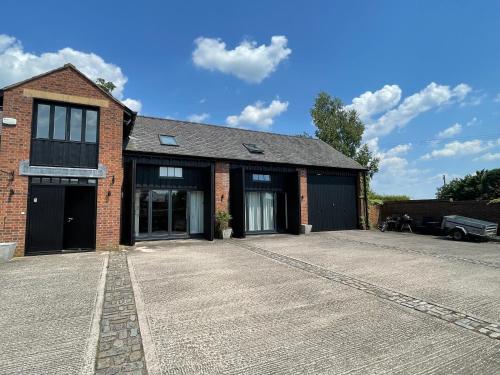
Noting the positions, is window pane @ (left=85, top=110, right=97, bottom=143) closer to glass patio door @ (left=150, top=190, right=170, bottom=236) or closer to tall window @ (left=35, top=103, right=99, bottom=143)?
tall window @ (left=35, top=103, right=99, bottom=143)

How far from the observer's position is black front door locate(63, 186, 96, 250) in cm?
1027

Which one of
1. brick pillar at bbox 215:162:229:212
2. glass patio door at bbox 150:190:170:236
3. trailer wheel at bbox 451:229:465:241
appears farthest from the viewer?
brick pillar at bbox 215:162:229:212

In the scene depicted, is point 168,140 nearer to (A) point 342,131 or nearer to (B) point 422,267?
(B) point 422,267

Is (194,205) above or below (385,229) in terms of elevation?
above

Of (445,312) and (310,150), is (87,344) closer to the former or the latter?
(445,312)

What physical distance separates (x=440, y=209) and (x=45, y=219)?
1849 centimetres

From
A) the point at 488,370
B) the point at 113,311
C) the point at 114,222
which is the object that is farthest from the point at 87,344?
the point at 114,222

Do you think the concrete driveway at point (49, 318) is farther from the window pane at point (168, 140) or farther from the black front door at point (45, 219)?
the window pane at point (168, 140)

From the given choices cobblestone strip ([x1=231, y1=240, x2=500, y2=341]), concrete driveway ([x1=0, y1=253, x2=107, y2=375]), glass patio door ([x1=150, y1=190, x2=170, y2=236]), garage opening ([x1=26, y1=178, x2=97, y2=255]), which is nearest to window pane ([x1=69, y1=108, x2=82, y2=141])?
garage opening ([x1=26, y1=178, x2=97, y2=255])

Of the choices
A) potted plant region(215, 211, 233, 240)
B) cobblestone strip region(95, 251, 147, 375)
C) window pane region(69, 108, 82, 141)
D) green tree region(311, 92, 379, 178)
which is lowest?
cobblestone strip region(95, 251, 147, 375)

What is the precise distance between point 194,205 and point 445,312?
10.9 m

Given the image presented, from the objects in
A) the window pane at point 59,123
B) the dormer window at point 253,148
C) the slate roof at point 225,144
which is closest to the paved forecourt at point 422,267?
the slate roof at point 225,144

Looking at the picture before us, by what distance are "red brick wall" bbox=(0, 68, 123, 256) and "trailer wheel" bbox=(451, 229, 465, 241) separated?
1468 cm

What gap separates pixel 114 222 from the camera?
34.9ft
